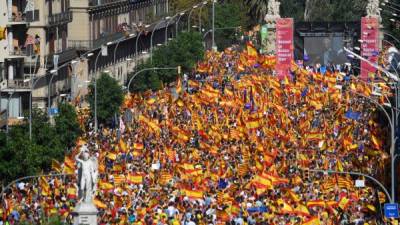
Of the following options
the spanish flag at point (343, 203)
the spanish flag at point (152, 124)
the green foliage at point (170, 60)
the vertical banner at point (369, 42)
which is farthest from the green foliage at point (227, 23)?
the spanish flag at point (343, 203)

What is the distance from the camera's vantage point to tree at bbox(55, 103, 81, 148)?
84875mm

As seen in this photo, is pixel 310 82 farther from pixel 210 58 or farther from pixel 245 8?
pixel 245 8

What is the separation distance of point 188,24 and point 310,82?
4839 centimetres

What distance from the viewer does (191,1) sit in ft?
559

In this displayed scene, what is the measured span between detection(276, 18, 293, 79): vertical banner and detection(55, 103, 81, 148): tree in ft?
127

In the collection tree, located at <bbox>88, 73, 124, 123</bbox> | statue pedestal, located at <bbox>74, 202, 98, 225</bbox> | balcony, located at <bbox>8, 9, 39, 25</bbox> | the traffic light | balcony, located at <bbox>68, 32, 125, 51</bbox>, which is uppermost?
balcony, located at <bbox>8, 9, 39, 25</bbox>

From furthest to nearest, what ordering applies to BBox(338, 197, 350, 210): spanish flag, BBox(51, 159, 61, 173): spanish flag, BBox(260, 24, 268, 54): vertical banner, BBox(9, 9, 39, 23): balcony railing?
BBox(260, 24, 268, 54): vertical banner
BBox(9, 9, 39, 23): balcony railing
BBox(51, 159, 61, 173): spanish flag
BBox(338, 197, 350, 210): spanish flag

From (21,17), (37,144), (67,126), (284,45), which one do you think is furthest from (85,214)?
A: (284,45)

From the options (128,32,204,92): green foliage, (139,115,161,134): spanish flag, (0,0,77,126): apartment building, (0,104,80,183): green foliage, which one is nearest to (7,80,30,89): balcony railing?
(0,0,77,126): apartment building

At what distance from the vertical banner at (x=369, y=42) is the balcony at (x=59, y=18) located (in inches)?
677

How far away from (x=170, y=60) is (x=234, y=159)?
5162 centimetres

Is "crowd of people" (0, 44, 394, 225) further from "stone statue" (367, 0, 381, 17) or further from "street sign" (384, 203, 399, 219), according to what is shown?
"stone statue" (367, 0, 381, 17)

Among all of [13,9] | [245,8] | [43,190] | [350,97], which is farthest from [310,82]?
[245,8]

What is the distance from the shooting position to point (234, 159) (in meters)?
77.4
